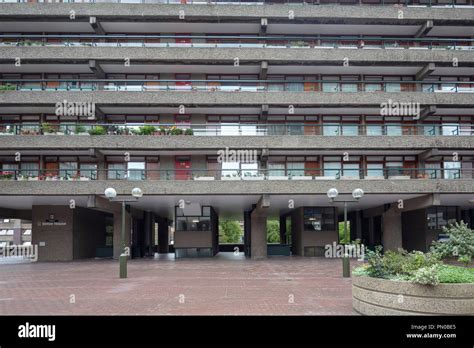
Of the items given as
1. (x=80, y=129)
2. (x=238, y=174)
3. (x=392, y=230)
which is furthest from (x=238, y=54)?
(x=392, y=230)

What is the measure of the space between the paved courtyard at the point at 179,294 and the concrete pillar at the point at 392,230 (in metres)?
16.0

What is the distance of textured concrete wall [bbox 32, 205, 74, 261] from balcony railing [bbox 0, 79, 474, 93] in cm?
928

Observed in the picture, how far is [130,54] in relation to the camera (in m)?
33.7

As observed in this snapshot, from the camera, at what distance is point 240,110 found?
3472cm

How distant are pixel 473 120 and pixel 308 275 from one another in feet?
79.6

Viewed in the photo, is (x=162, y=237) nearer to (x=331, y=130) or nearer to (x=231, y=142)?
(x=231, y=142)

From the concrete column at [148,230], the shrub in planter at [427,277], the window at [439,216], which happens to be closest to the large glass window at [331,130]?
the window at [439,216]

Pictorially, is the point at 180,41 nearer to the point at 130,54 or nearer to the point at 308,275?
the point at 130,54

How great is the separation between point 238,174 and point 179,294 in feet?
55.2

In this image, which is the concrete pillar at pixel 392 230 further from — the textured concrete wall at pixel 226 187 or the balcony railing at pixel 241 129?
the balcony railing at pixel 241 129

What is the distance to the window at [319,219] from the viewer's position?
36.1m

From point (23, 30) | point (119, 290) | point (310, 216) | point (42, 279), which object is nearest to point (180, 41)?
point (23, 30)

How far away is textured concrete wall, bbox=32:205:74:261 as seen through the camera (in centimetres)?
3350
